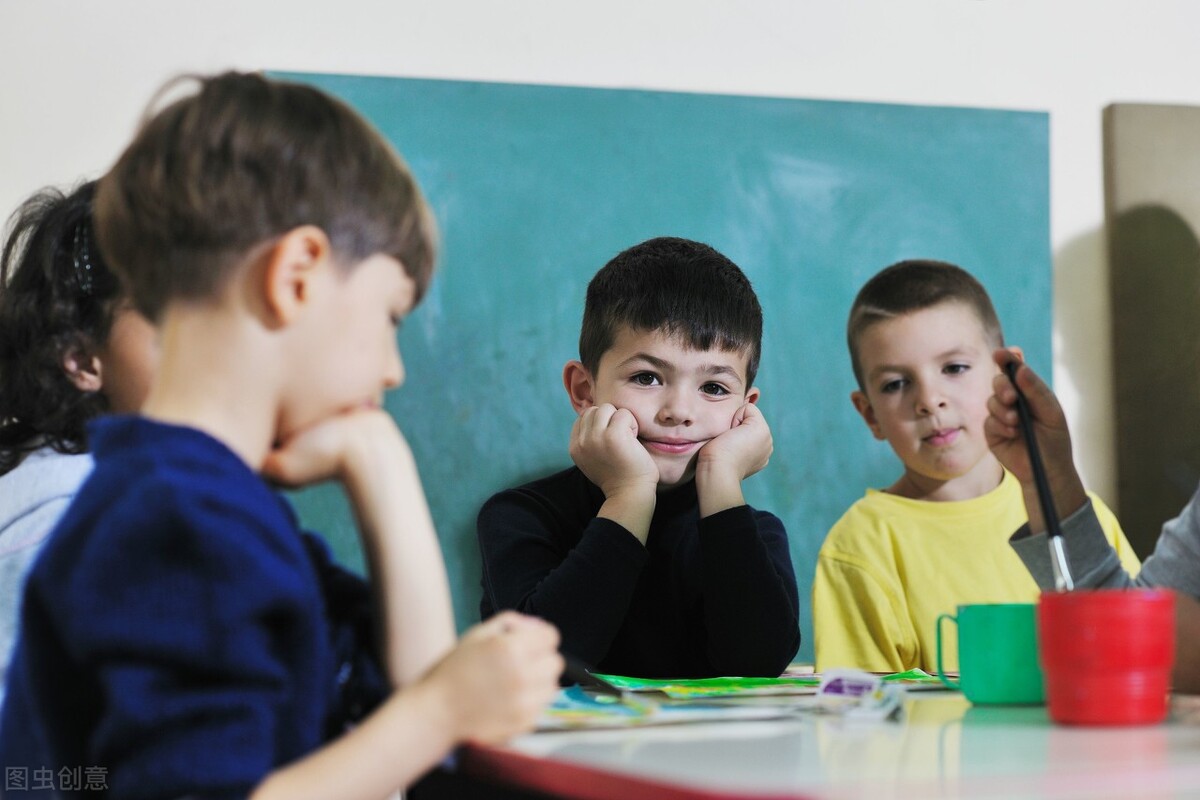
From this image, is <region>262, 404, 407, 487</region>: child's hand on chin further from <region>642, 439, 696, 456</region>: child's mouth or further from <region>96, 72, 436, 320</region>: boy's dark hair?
<region>642, 439, 696, 456</region>: child's mouth

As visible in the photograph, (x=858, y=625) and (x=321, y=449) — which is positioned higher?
(x=321, y=449)

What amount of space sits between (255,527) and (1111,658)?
0.51 meters

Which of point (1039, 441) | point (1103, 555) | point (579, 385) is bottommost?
point (1103, 555)

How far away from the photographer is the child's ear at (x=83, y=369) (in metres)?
1.41

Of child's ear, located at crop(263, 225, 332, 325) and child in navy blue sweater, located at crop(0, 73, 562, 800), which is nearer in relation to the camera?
child in navy blue sweater, located at crop(0, 73, 562, 800)

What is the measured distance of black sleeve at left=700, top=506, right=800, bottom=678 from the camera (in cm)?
137

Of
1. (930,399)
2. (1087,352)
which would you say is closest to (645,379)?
(930,399)

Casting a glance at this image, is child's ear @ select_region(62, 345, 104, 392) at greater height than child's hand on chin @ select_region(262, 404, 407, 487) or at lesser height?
greater

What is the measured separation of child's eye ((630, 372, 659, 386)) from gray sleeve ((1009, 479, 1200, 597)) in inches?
20.0

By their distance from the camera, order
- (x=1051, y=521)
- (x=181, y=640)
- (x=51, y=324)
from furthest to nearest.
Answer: (x=51, y=324)
(x=1051, y=521)
(x=181, y=640)

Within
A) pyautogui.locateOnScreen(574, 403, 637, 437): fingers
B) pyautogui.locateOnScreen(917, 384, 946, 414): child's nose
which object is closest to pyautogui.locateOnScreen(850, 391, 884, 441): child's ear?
pyautogui.locateOnScreen(917, 384, 946, 414): child's nose

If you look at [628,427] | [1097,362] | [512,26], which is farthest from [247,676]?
[1097,362]

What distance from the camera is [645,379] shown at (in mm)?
1535

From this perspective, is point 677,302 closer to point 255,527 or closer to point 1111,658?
point 1111,658
